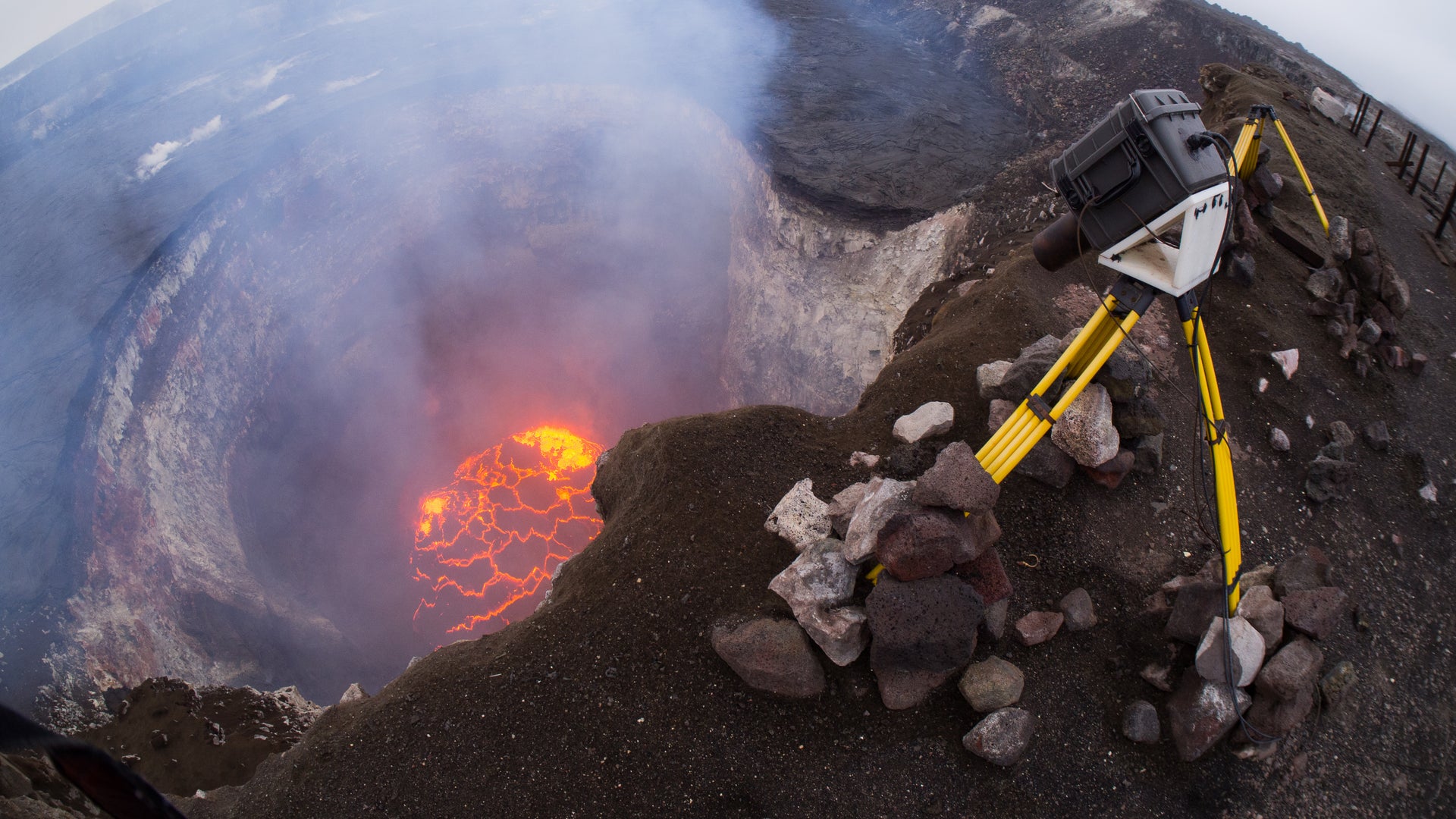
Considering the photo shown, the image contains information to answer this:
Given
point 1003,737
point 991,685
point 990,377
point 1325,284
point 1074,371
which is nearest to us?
point 1003,737

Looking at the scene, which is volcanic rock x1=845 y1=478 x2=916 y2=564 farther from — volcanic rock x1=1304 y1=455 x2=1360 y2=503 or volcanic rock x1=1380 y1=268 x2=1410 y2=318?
volcanic rock x1=1380 y1=268 x2=1410 y2=318

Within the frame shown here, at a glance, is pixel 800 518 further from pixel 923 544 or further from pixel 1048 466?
pixel 1048 466

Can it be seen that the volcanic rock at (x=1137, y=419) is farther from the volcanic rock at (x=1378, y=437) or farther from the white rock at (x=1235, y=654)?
the volcanic rock at (x=1378, y=437)

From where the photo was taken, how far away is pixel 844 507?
4.69 meters

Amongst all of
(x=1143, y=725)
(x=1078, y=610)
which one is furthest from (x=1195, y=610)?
(x=1143, y=725)

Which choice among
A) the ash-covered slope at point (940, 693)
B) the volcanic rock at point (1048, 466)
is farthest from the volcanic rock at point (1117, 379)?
the ash-covered slope at point (940, 693)

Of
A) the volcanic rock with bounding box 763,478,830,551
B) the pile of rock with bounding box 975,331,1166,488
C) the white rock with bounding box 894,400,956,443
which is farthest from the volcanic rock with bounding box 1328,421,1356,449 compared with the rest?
the volcanic rock with bounding box 763,478,830,551

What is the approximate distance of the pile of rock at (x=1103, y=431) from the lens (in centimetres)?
470

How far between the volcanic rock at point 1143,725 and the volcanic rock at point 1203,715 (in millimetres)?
110

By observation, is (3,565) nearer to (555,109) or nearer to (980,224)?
(555,109)

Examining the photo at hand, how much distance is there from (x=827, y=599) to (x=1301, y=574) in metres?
2.99

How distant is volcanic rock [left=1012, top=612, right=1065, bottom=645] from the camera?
4.27m

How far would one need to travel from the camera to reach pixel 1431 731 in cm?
403

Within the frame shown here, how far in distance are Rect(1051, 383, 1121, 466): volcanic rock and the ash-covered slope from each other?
0.35 m
